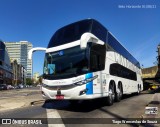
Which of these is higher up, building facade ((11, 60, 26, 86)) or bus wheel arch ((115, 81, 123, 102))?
building facade ((11, 60, 26, 86))

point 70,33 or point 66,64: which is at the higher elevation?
point 70,33

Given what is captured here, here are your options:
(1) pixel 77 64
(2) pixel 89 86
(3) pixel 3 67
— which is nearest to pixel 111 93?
(2) pixel 89 86

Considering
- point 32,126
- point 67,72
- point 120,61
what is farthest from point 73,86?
point 120,61

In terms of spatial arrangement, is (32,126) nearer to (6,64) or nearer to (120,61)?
(120,61)

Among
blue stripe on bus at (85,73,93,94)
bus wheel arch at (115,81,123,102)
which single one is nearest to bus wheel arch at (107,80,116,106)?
bus wheel arch at (115,81,123,102)

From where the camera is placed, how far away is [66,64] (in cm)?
1159

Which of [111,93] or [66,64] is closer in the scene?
[66,64]

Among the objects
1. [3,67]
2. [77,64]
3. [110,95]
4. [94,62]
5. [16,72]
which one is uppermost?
[16,72]

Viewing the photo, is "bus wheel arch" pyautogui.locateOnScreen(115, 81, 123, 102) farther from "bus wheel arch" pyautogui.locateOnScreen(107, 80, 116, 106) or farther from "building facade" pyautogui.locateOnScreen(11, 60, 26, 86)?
"building facade" pyautogui.locateOnScreen(11, 60, 26, 86)

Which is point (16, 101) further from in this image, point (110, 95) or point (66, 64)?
point (66, 64)

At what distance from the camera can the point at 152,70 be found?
45438mm

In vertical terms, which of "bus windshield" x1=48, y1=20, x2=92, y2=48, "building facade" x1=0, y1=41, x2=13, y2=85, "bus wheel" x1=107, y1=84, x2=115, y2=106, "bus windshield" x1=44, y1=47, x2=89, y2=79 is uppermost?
"building facade" x1=0, y1=41, x2=13, y2=85

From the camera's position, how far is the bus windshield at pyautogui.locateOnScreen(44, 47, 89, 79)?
444 inches

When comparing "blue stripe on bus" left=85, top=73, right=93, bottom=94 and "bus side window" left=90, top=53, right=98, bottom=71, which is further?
"bus side window" left=90, top=53, right=98, bottom=71
